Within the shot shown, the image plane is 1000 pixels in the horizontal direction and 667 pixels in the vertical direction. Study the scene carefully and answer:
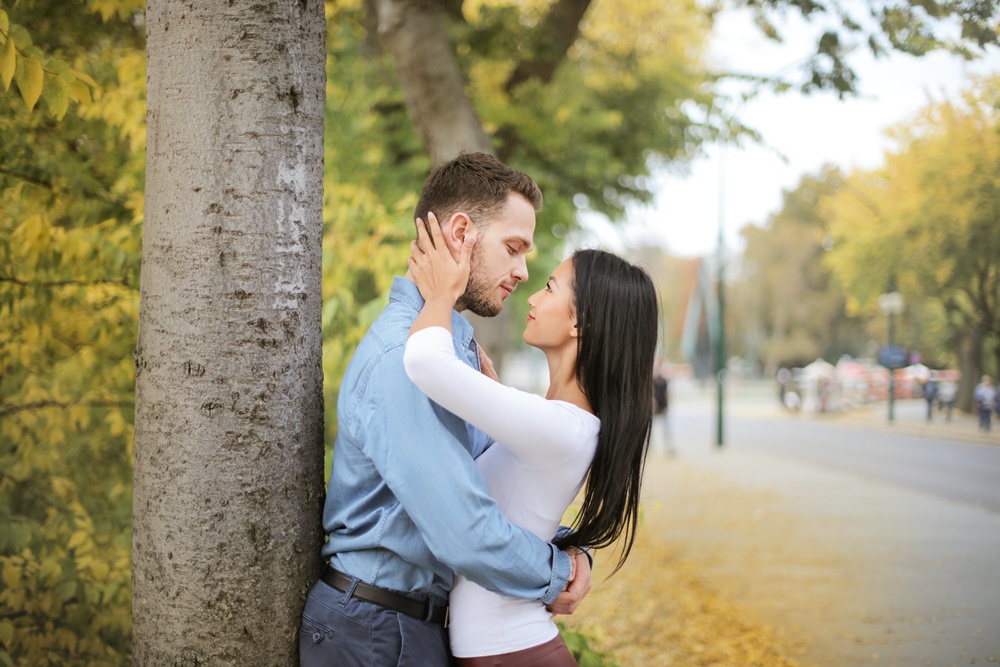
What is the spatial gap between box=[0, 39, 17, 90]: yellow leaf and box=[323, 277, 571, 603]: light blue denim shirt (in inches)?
42.3

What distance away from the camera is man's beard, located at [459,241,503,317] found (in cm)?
212

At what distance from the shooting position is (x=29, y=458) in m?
3.90

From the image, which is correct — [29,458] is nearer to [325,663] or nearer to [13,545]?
[13,545]

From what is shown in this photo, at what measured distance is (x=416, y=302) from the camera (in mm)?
2051

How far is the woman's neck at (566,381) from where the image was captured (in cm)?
211

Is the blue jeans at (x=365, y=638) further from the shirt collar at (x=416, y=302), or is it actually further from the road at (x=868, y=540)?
the road at (x=868, y=540)

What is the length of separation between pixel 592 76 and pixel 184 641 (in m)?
11.5

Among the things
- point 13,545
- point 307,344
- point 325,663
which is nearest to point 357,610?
point 325,663

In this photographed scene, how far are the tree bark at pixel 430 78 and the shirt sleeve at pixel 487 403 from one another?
17.4 ft

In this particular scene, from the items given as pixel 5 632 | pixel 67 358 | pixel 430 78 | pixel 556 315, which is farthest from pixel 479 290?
pixel 430 78

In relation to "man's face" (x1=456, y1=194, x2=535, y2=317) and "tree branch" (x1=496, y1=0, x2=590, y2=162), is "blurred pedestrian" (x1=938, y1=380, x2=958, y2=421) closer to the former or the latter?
"man's face" (x1=456, y1=194, x2=535, y2=317)

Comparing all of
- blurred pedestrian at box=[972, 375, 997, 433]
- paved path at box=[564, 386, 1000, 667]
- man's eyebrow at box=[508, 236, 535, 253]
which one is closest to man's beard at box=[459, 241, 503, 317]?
man's eyebrow at box=[508, 236, 535, 253]

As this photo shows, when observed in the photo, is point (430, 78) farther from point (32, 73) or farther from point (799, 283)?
point (799, 283)

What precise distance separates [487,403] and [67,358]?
300 cm
